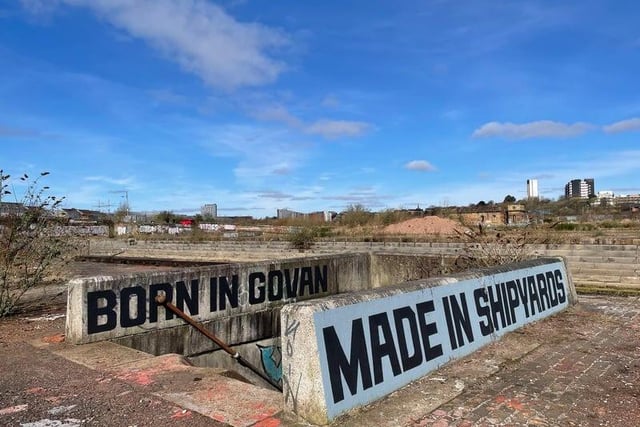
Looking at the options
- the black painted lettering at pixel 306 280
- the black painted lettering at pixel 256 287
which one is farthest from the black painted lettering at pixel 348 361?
the black painted lettering at pixel 306 280

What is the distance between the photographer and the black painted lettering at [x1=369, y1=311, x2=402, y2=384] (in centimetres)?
463

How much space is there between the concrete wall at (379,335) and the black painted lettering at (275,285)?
4.47 meters

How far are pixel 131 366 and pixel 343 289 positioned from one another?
7.30m

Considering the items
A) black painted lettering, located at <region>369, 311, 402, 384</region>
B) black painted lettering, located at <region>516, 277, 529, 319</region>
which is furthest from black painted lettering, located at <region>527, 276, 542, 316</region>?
black painted lettering, located at <region>369, 311, 402, 384</region>

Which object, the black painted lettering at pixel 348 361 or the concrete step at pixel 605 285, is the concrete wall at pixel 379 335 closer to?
the black painted lettering at pixel 348 361

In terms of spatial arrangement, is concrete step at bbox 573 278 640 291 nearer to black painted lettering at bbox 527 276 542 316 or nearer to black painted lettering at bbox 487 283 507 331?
black painted lettering at bbox 527 276 542 316

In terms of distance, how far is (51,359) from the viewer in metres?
6.12

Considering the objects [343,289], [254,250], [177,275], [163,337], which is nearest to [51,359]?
[163,337]

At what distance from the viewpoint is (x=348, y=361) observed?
4.35 meters

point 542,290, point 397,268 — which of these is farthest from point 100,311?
point 397,268

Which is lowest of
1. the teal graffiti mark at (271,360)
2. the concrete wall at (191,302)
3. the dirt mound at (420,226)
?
the teal graffiti mark at (271,360)

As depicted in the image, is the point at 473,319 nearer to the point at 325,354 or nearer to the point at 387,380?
the point at 387,380

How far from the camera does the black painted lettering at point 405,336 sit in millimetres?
4984

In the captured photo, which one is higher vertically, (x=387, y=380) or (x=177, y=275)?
(x=177, y=275)
